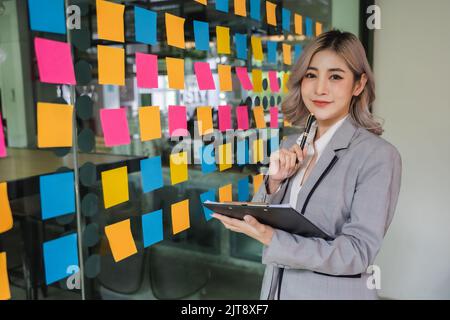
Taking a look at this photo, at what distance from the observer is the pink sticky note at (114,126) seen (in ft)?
4.01

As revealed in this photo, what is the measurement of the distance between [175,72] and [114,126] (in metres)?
0.34

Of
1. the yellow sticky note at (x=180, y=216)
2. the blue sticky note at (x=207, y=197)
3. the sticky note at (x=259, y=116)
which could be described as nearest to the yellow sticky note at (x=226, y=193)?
the blue sticky note at (x=207, y=197)

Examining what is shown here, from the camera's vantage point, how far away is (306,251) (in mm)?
1050

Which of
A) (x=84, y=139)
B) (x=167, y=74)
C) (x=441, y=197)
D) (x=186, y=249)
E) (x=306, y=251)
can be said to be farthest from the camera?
(x=441, y=197)

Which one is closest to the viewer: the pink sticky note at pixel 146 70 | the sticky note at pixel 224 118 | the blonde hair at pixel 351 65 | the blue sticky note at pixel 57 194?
the blue sticky note at pixel 57 194

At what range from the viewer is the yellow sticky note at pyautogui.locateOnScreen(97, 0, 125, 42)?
1.18 meters

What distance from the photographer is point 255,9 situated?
1.86 metres

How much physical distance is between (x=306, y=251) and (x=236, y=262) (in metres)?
1.42

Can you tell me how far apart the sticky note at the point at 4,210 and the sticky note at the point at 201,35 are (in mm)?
843

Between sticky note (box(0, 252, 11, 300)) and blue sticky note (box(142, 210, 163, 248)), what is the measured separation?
1.43ft

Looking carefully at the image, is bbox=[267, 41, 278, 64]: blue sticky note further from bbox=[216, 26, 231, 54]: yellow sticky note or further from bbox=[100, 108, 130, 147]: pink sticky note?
bbox=[100, 108, 130, 147]: pink sticky note

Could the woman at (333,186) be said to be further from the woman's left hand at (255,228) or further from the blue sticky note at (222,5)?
the blue sticky note at (222,5)
